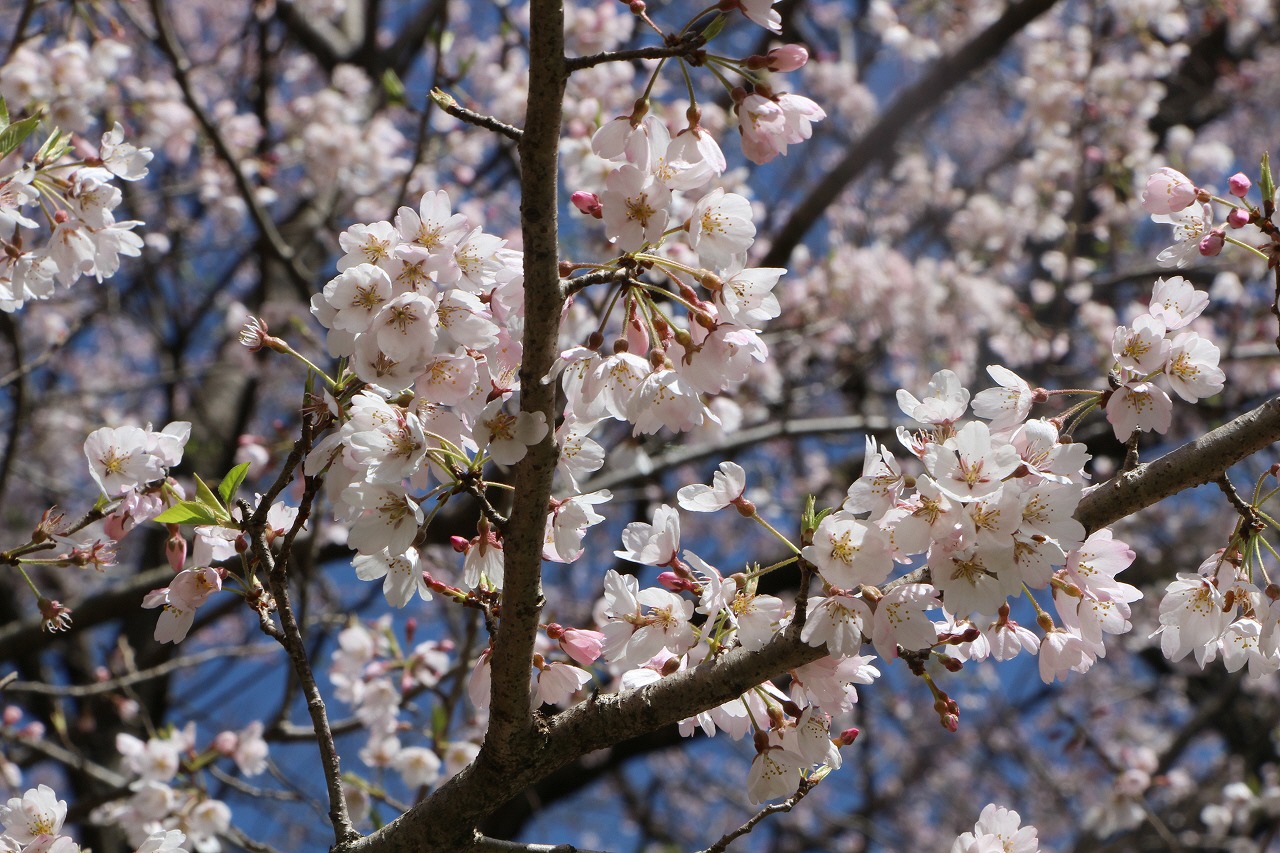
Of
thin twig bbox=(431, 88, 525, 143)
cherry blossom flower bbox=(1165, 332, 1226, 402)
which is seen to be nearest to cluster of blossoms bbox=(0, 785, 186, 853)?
thin twig bbox=(431, 88, 525, 143)

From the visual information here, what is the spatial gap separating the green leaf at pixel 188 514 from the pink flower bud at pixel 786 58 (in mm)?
1004

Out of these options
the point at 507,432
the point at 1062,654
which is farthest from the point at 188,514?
the point at 1062,654

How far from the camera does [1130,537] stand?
7570mm

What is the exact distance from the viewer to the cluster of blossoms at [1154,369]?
150 centimetres

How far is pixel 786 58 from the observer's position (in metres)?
1.45

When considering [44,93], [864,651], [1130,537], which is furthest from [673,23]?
[864,651]

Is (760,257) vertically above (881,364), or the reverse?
(881,364)

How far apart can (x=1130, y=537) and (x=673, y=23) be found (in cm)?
526

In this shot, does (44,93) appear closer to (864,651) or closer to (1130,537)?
(864,651)

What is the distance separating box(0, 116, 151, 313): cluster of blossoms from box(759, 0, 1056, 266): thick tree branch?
10.5 ft

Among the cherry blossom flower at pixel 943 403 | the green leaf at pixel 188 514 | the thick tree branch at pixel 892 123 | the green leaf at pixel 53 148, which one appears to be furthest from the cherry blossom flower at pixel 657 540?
the thick tree branch at pixel 892 123

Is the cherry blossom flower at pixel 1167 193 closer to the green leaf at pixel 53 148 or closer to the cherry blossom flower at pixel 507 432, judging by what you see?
the cherry blossom flower at pixel 507 432

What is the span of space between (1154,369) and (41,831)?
74.8 inches

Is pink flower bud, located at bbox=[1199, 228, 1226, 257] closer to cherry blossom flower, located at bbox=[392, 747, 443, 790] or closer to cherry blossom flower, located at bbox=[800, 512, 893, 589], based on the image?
cherry blossom flower, located at bbox=[800, 512, 893, 589]
